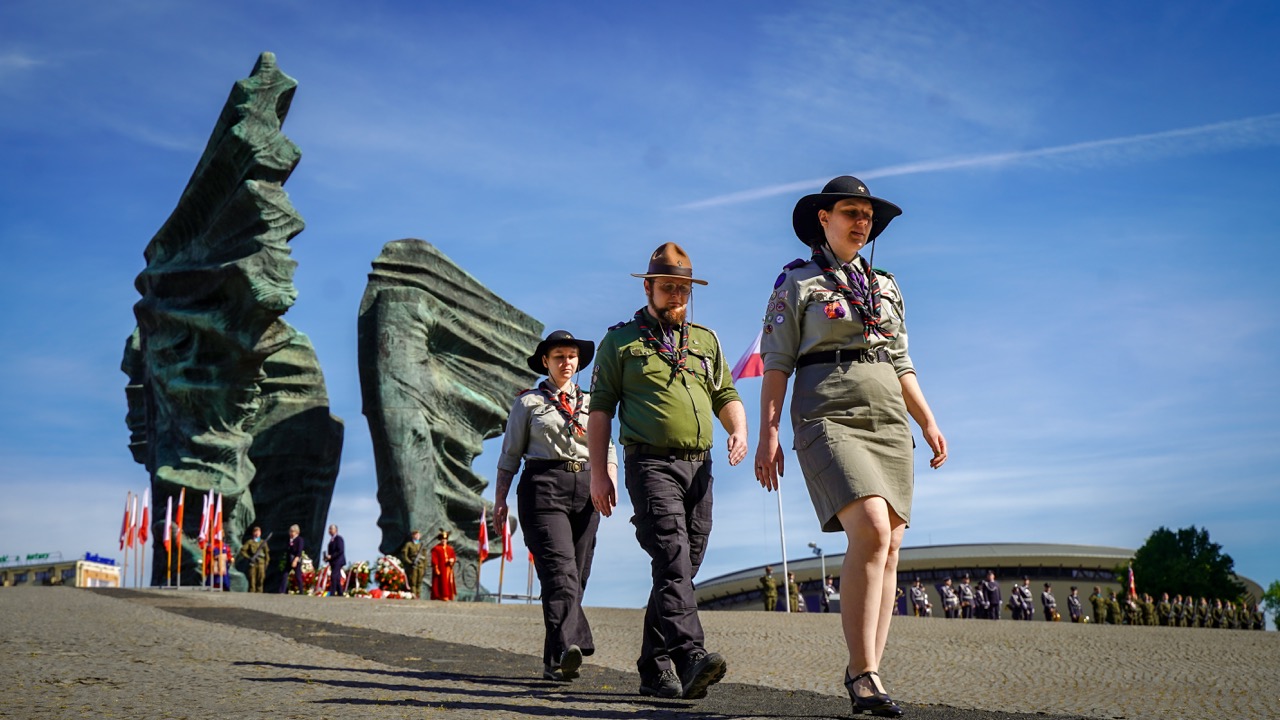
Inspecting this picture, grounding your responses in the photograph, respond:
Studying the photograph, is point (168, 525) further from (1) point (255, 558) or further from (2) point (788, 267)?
(2) point (788, 267)

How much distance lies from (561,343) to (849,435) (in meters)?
2.98

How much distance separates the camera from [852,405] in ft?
16.6

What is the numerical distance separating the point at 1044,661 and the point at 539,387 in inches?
170

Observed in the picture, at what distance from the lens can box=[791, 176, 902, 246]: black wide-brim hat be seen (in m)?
5.42

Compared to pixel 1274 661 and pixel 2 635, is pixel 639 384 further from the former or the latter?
pixel 1274 661

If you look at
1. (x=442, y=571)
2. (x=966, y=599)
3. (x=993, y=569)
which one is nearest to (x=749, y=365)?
(x=442, y=571)

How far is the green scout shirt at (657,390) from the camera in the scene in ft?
19.3

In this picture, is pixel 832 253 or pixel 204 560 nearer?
pixel 832 253

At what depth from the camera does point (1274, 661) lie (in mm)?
10125

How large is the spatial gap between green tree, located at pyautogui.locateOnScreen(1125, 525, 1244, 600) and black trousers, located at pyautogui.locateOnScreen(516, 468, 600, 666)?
5693cm

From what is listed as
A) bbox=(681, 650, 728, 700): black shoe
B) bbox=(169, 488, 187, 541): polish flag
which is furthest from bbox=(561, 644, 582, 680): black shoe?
bbox=(169, 488, 187, 541): polish flag

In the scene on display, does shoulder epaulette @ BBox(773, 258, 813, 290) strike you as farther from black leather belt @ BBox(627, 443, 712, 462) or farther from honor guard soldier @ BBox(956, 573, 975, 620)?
honor guard soldier @ BBox(956, 573, 975, 620)

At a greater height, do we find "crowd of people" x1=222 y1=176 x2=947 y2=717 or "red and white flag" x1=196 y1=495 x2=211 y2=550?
"red and white flag" x1=196 y1=495 x2=211 y2=550

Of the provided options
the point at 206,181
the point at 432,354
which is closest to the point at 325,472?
the point at 432,354
